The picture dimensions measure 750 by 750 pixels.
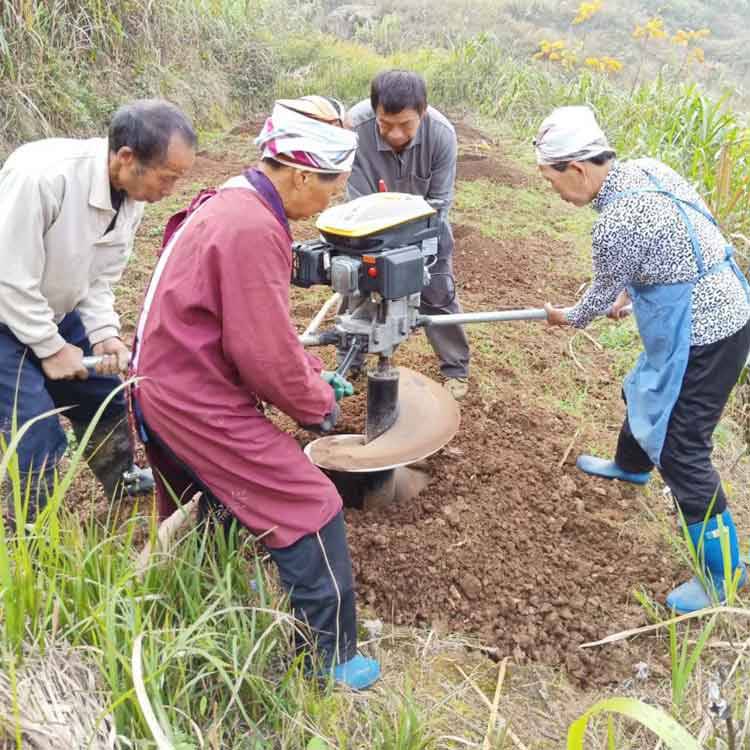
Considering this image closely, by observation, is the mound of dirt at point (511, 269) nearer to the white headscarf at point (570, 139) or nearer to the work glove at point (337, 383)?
the white headscarf at point (570, 139)

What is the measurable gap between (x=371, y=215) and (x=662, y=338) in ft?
3.55

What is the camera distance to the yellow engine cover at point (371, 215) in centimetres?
241

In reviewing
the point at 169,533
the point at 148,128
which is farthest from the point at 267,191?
the point at 169,533

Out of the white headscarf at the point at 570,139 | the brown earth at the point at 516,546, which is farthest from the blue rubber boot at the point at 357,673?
the white headscarf at the point at 570,139

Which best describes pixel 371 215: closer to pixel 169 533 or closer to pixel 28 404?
pixel 169 533

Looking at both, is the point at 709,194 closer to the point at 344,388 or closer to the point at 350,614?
the point at 344,388

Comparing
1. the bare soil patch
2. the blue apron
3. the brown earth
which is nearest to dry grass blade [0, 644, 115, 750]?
the brown earth

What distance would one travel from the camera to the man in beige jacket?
2287mm

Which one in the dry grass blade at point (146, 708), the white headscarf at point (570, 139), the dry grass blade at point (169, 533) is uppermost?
the white headscarf at point (570, 139)

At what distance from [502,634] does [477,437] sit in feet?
3.83

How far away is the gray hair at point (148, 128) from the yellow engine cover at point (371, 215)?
1.69 ft

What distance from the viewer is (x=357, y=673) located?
2.21 metres

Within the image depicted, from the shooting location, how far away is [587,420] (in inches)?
154

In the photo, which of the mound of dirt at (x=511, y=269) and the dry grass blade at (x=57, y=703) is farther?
the mound of dirt at (x=511, y=269)
